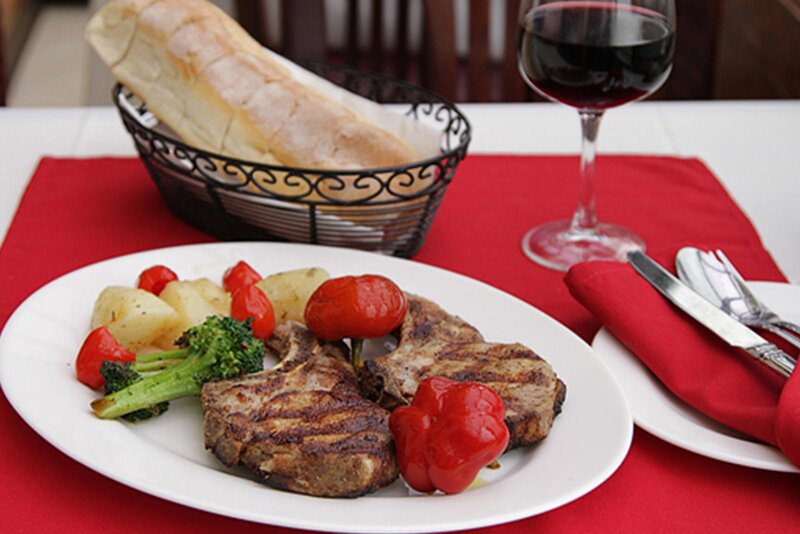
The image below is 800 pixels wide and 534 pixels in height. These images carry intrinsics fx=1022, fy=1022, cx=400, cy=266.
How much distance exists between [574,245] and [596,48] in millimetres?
365

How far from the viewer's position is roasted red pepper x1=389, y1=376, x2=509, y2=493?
40.5 inches

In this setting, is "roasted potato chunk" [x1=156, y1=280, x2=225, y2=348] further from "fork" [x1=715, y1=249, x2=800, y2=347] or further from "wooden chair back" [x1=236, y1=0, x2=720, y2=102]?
"wooden chair back" [x1=236, y1=0, x2=720, y2=102]

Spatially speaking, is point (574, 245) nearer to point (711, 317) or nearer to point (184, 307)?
point (711, 317)

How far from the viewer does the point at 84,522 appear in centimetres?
109

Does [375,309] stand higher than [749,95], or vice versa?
[375,309]

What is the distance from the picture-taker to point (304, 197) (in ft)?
5.30

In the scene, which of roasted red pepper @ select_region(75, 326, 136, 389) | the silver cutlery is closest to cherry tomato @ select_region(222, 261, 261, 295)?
roasted red pepper @ select_region(75, 326, 136, 389)

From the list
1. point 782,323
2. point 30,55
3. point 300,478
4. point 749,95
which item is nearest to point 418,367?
point 300,478

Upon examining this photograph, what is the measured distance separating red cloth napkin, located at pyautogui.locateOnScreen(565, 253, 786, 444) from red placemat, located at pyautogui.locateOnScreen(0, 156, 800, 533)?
0.23 feet

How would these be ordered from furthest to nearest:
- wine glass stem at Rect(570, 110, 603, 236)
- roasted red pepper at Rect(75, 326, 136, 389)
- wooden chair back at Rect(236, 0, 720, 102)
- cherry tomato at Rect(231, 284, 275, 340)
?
wooden chair back at Rect(236, 0, 720, 102) → wine glass stem at Rect(570, 110, 603, 236) → cherry tomato at Rect(231, 284, 275, 340) → roasted red pepper at Rect(75, 326, 136, 389)

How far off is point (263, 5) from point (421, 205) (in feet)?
6.12

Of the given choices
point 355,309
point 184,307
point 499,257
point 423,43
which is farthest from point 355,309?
point 423,43

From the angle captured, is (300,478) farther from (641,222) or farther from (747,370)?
(641,222)

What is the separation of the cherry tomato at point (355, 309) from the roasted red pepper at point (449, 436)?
0.73 feet
